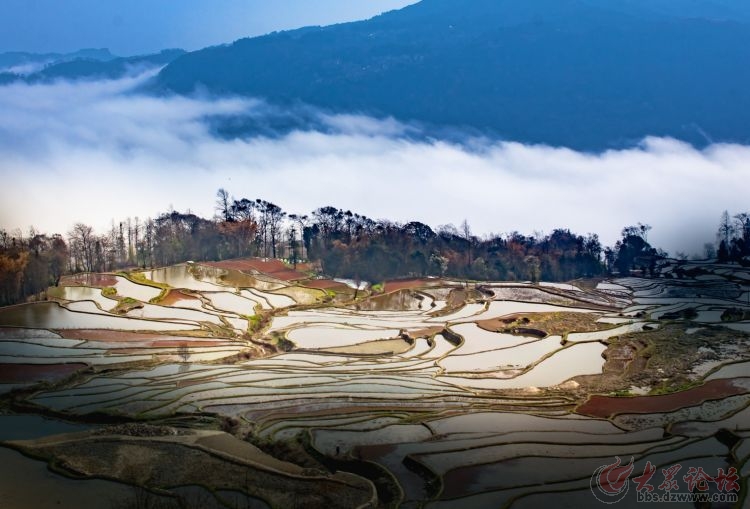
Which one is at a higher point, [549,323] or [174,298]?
[174,298]

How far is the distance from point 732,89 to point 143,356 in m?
194

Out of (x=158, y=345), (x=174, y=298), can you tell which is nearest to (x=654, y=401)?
(x=158, y=345)

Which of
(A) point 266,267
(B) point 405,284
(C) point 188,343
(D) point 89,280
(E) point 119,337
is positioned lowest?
(C) point 188,343

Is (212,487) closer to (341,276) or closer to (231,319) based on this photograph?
(231,319)

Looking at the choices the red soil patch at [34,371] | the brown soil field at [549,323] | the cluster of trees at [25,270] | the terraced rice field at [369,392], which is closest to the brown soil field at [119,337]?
the terraced rice field at [369,392]

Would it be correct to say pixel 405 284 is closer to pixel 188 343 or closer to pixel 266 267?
pixel 266 267

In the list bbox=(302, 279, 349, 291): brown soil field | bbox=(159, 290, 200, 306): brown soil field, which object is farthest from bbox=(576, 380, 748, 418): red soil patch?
bbox=(302, 279, 349, 291): brown soil field

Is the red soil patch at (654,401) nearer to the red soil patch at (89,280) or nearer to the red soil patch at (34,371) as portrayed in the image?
the red soil patch at (34,371)

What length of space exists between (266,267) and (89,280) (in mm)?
17909

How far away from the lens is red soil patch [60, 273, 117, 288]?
5019 cm

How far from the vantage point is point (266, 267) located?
65188 millimetres

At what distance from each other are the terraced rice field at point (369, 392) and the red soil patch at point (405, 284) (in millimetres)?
8458

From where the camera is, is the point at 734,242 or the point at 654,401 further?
the point at 734,242

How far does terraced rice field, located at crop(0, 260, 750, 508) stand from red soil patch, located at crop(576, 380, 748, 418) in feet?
0.44
